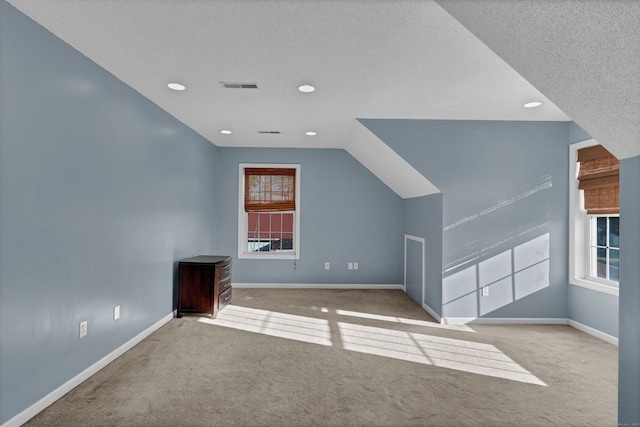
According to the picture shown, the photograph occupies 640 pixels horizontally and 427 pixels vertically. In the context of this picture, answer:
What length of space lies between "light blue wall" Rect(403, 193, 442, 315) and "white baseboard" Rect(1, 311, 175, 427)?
3.31m

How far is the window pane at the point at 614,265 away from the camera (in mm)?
3688

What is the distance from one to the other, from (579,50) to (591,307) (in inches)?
137

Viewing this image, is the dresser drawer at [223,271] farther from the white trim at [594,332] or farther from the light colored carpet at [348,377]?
the white trim at [594,332]

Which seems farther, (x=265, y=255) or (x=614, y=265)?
(x=265, y=255)

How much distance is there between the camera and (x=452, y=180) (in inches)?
164

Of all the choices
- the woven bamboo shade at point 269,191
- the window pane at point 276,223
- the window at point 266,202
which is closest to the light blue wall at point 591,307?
the window at point 266,202

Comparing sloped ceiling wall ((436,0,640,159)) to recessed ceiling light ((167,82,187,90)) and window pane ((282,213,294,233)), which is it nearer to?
recessed ceiling light ((167,82,187,90))

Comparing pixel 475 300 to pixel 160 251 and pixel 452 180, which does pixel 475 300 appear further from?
pixel 160 251

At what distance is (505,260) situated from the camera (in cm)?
417

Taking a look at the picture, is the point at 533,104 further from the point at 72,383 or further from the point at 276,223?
the point at 72,383

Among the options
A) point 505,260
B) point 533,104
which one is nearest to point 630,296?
point 533,104

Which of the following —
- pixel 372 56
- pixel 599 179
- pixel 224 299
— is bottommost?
pixel 224 299

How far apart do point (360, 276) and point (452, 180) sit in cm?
258

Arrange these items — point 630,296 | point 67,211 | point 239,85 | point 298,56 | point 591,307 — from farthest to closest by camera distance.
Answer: point 591,307 < point 239,85 < point 298,56 < point 67,211 < point 630,296
